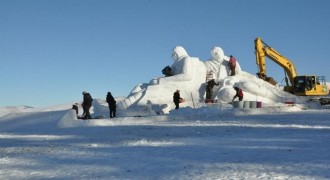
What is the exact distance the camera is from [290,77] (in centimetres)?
3522

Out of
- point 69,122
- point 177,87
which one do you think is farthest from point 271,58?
point 69,122

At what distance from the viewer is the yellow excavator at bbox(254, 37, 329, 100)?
3309 cm

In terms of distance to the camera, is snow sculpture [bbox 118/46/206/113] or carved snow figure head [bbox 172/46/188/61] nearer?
snow sculpture [bbox 118/46/206/113]

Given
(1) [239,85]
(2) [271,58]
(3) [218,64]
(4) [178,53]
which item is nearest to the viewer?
(1) [239,85]

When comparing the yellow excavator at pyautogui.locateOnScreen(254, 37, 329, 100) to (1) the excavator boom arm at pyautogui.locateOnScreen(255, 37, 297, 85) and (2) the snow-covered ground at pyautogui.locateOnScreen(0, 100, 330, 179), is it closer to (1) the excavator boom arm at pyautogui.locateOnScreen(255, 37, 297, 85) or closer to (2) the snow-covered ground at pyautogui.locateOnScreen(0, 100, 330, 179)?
Result: (1) the excavator boom arm at pyautogui.locateOnScreen(255, 37, 297, 85)

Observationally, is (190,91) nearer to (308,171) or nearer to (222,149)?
(222,149)

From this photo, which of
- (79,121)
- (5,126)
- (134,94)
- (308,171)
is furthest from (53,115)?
(308,171)

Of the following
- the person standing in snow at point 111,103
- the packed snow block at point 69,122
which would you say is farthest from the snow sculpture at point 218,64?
the packed snow block at point 69,122

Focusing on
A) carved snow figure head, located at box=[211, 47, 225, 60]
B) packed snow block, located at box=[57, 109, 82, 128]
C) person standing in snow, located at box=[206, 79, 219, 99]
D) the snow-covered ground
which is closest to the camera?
the snow-covered ground

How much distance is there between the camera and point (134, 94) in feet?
98.6

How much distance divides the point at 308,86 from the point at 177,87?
10016 mm

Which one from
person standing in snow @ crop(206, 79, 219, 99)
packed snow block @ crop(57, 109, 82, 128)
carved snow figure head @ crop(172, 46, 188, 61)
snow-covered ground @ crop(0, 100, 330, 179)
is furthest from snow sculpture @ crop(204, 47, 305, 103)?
snow-covered ground @ crop(0, 100, 330, 179)

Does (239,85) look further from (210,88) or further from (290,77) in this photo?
(290,77)

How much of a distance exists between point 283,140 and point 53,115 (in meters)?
20.3
